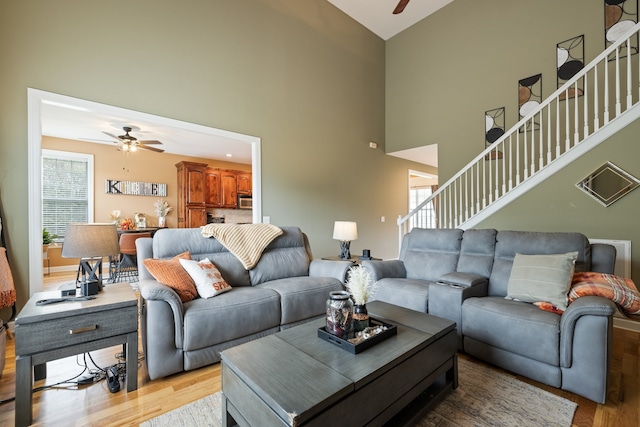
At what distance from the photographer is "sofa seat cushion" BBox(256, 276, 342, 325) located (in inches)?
97.2

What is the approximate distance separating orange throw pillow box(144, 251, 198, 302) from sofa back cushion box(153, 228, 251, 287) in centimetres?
28

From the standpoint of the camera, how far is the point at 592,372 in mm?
1655

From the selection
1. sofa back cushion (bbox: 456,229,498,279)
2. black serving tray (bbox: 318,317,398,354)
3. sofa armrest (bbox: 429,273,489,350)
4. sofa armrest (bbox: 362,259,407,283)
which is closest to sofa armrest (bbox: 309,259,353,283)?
sofa armrest (bbox: 362,259,407,283)

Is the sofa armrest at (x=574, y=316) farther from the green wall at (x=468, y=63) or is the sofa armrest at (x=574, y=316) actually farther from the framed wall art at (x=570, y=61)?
the green wall at (x=468, y=63)

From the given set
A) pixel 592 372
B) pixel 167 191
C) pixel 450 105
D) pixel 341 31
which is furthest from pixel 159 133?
pixel 592 372

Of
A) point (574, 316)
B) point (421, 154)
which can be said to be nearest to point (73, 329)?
point (574, 316)

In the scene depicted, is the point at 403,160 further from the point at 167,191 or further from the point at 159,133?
the point at 167,191

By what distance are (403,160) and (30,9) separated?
6511mm

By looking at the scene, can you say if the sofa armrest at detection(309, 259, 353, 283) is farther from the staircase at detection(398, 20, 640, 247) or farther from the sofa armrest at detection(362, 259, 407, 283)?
the staircase at detection(398, 20, 640, 247)

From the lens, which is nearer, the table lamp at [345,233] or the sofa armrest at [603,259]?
the sofa armrest at [603,259]

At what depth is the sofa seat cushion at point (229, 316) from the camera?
199 cm

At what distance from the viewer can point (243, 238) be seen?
294 cm

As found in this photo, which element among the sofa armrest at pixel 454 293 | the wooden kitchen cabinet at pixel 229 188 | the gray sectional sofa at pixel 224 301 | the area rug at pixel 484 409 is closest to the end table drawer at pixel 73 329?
the gray sectional sofa at pixel 224 301

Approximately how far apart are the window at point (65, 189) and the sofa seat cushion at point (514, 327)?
7220mm
